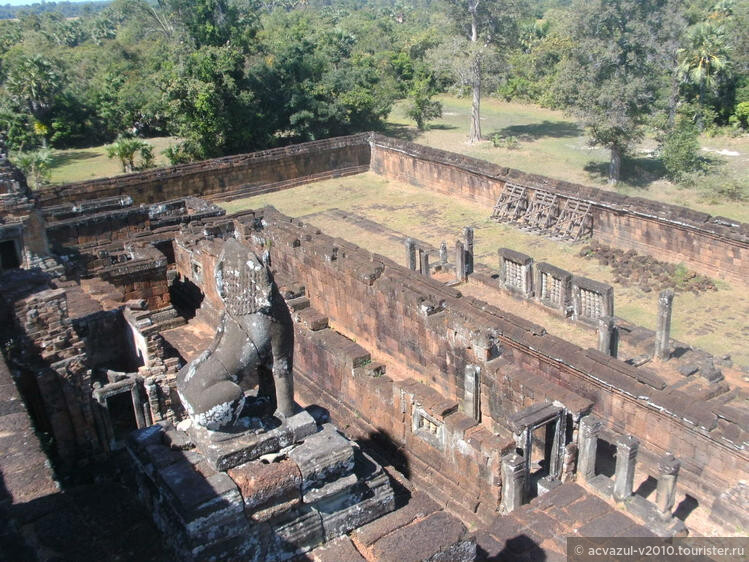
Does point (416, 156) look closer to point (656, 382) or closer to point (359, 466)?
point (656, 382)

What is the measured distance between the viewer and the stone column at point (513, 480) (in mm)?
9414

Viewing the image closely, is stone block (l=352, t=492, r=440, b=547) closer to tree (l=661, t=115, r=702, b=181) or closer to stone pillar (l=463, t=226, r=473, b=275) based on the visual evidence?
stone pillar (l=463, t=226, r=473, b=275)

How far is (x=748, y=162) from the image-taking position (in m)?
29.4

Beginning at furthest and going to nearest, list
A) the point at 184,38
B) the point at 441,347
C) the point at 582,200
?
1. the point at 184,38
2. the point at 582,200
3. the point at 441,347

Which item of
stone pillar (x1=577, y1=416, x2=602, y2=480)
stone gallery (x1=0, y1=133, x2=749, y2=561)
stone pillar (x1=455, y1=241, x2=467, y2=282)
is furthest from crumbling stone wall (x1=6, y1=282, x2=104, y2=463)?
stone pillar (x1=455, y1=241, x2=467, y2=282)

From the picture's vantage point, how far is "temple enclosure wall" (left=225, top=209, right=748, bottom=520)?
10.5 metres

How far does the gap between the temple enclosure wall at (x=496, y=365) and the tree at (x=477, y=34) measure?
61.5 feet

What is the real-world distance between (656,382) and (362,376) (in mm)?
4712

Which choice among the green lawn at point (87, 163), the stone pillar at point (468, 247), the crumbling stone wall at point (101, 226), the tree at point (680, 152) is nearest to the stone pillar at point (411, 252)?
the stone pillar at point (468, 247)

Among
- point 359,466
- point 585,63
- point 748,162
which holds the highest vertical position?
point 585,63

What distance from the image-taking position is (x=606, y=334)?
47.6 ft

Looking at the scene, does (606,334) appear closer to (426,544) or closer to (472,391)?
(472,391)

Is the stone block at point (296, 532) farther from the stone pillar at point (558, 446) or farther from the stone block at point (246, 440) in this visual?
the stone pillar at point (558, 446)

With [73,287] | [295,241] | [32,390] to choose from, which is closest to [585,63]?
[295,241]
